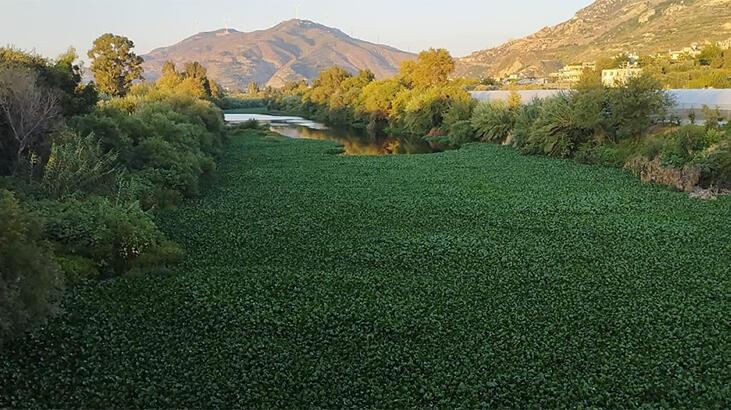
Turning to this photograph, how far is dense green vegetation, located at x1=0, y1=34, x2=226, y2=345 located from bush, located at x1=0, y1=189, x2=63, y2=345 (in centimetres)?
1

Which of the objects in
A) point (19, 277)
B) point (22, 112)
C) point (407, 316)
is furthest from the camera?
point (22, 112)

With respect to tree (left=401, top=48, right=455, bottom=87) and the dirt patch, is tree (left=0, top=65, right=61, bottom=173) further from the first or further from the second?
tree (left=401, top=48, right=455, bottom=87)

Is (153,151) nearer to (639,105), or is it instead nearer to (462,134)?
(639,105)

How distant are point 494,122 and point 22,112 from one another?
34118 millimetres

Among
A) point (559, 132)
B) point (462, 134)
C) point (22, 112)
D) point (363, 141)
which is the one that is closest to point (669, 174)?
point (559, 132)

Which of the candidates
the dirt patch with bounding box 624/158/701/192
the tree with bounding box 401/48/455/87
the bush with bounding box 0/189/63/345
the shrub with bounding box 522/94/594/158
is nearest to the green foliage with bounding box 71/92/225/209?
the bush with bounding box 0/189/63/345

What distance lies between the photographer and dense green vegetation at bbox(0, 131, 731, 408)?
7.71m

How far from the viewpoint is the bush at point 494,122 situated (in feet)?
144

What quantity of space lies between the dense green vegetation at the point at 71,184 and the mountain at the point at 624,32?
330ft

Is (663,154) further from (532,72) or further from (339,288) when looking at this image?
(532,72)

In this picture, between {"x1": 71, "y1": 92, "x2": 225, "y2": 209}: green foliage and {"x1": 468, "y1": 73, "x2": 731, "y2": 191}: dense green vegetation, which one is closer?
{"x1": 71, "y1": 92, "x2": 225, "y2": 209}: green foliage

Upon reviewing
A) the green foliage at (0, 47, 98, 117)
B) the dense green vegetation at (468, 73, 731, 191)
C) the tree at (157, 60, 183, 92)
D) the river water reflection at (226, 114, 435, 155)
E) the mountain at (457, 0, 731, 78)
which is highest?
the mountain at (457, 0, 731, 78)

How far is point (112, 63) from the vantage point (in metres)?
51.2

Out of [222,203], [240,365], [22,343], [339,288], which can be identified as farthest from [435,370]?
[222,203]
